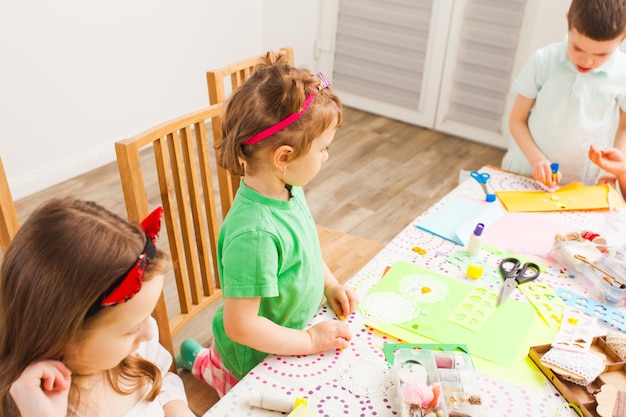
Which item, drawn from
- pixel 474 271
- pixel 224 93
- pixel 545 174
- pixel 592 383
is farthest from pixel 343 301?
pixel 545 174

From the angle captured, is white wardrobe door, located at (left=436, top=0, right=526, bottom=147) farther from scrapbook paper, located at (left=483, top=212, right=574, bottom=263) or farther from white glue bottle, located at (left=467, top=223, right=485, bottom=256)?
white glue bottle, located at (left=467, top=223, right=485, bottom=256)

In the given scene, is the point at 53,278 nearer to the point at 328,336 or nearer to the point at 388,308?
the point at 328,336

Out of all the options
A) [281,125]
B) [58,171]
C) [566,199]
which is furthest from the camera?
[58,171]

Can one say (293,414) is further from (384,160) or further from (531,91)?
(384,160)

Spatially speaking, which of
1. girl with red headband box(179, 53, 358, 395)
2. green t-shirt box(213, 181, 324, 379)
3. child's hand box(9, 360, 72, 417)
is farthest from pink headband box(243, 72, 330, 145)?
child's hand box(9, 360, 72, 417)

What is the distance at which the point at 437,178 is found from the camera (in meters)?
3.46

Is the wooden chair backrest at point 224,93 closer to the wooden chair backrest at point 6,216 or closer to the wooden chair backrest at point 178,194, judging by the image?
the wooden chair backrest at point 178,194

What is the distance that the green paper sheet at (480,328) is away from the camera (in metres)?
1.09

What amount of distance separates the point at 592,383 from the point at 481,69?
2.94 metres

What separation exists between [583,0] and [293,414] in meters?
1.22

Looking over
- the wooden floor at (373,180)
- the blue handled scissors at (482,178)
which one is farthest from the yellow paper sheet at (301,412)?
the wooden floor at (373,180)

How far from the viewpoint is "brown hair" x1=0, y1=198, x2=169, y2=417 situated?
0.77m

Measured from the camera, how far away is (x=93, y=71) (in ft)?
10.1

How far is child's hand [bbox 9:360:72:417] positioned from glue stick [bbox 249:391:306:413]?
270mm
